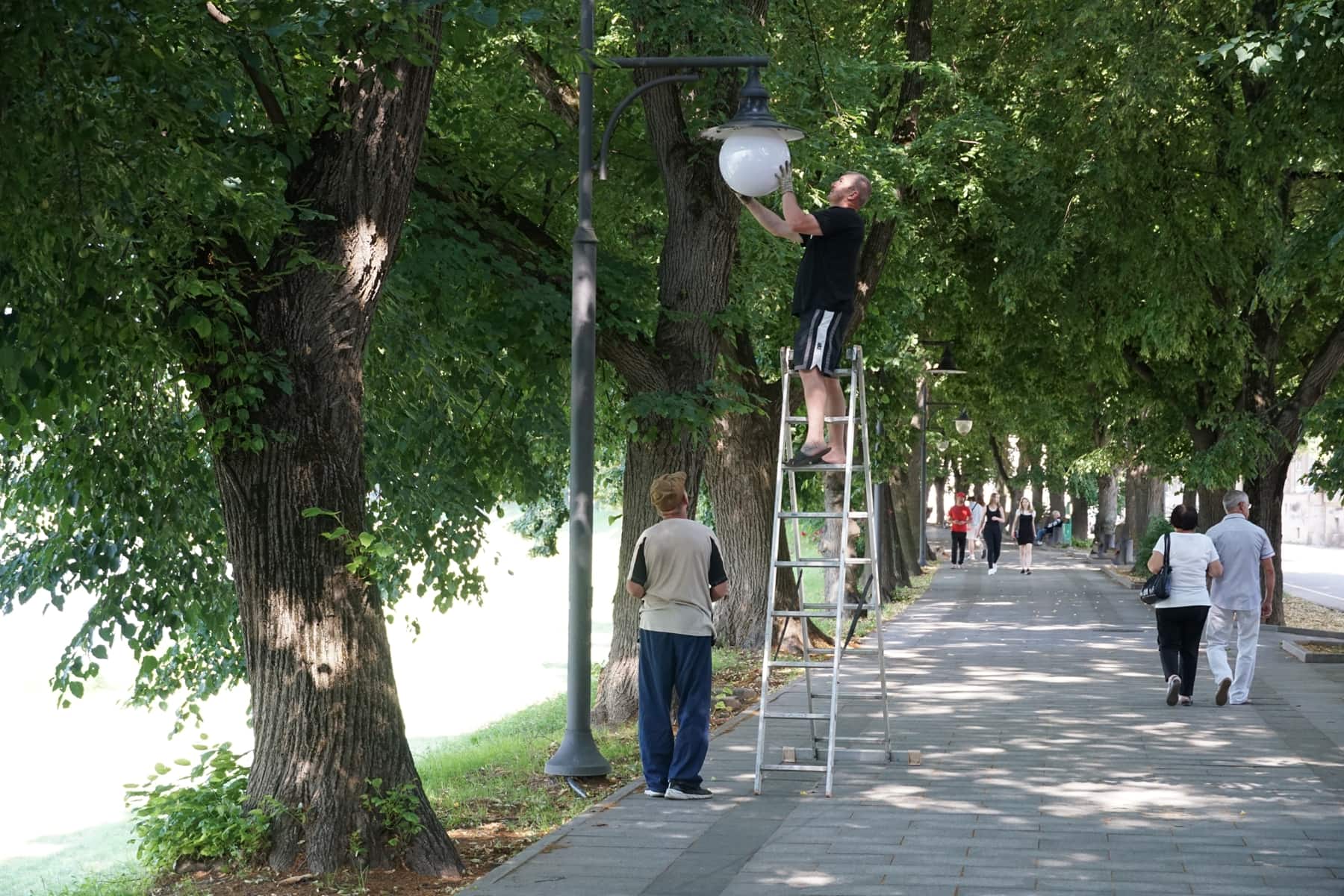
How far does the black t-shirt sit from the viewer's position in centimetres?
976

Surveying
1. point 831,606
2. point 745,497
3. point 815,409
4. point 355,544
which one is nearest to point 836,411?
point 815,409

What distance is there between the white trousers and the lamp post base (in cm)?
630

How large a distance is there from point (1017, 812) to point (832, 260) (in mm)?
3487

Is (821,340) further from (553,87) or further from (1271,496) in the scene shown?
(1271,496)

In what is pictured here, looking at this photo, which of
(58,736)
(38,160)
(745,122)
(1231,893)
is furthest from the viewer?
(58,736)

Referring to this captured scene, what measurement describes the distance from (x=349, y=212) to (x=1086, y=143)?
587 inches

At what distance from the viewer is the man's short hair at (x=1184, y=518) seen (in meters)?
13.8

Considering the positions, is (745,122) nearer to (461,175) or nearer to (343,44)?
(343,44)

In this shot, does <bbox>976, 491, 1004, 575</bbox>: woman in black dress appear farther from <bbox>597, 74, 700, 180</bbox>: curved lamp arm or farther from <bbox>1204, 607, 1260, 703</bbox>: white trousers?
<bbox>597, 74, 700, 180</bbox>: curved lamp arm

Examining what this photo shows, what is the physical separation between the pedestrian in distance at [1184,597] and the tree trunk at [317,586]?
7.86 m

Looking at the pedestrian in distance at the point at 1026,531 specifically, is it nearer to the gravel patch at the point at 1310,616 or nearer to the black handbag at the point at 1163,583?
the gravel patch at the point at 1310,616

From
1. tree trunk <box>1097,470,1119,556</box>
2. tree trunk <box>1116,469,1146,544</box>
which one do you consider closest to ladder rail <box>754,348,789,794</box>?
tree trunk <box>1116,469,1146,544</box>

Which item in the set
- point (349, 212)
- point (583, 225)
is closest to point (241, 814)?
point (349, 212)

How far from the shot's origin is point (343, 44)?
7824 mm
